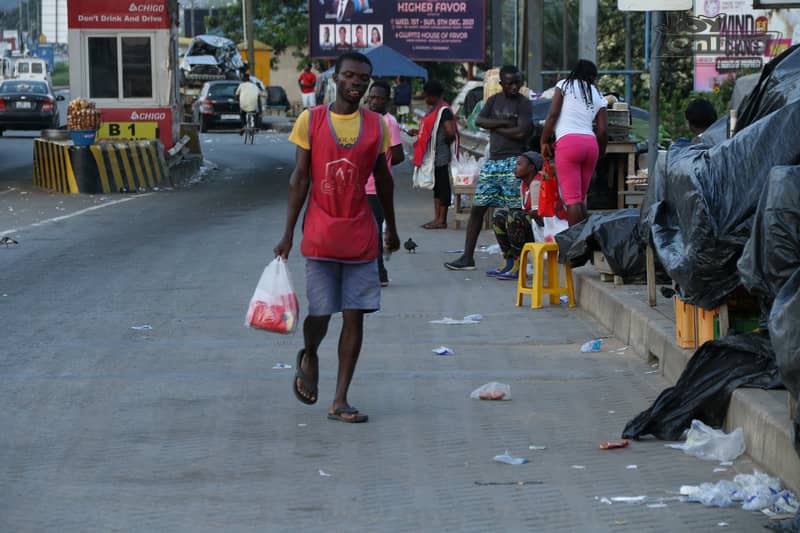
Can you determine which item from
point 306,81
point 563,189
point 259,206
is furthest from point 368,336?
point 306,81

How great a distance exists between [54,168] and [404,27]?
64.4 feet

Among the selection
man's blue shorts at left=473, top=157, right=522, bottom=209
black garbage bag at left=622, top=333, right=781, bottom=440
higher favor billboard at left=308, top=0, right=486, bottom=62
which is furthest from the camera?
higher favor billboard at left=308, top=0, right=486, bottom=62

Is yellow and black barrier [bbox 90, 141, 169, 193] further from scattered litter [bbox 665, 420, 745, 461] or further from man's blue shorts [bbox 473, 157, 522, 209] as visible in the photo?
scattered litter [bbox 665, 420, 745, 461]

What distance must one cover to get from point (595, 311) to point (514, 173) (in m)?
2.63

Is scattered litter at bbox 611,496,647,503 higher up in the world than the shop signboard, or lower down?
lower down

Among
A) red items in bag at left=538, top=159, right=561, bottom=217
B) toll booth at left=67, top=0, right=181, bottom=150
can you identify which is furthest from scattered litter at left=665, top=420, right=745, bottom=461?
toll booth at left=67, top=0, right=181, bottom=150

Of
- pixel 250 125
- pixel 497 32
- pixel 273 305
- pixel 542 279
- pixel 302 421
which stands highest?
pixel 497 32

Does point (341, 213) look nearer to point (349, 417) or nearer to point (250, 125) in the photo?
point (349, 417)

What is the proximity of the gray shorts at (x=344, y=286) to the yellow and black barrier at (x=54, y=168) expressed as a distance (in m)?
17.8

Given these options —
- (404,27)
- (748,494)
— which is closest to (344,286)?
(748,494)

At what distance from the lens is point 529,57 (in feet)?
77.2

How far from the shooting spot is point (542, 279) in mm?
11156

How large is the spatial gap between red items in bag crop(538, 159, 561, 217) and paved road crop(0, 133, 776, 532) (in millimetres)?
790

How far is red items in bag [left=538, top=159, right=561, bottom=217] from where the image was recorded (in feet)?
39.3
